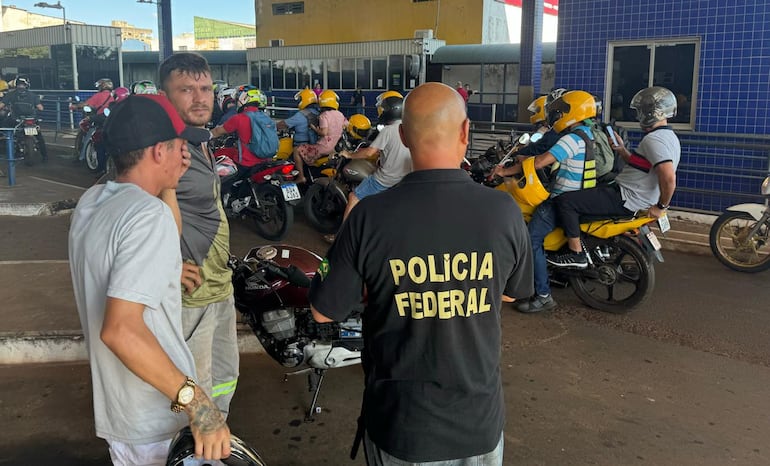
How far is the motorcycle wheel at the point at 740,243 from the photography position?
6988 mm

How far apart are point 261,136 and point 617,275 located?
176 inches

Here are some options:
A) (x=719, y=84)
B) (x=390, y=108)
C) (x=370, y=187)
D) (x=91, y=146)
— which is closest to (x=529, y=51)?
(x=719, y=84)

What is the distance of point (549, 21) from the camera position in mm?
33406

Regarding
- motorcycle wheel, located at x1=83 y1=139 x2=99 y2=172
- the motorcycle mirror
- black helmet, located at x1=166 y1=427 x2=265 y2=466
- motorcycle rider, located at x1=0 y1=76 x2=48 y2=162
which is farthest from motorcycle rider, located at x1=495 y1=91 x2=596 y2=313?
motorcycle rider, located at x1=0 y1=76 x2=48 y2=162

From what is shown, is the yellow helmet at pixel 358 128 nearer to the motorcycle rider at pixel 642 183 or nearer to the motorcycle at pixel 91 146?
the motorcycle rider at pixel 642 183

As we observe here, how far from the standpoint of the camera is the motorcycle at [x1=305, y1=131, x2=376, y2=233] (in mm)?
7801

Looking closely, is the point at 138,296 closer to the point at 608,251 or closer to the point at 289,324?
the point at 289,324

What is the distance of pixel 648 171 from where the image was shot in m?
5.52

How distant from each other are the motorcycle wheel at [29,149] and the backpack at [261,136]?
791 centimetres

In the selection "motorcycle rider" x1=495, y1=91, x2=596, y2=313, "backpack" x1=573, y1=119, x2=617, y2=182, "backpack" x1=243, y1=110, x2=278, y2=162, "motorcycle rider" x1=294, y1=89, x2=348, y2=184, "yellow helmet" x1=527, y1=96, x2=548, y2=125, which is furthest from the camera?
"motorcycle rider" x1=294, y1=89, x2=348, y2=184

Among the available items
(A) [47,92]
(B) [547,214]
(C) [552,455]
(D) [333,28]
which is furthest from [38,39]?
(C) [552,455]

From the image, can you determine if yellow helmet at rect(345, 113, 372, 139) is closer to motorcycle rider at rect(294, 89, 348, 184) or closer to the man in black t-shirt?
motorcycle rider at rect(294, 89, 348, 184)

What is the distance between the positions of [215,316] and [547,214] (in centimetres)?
351

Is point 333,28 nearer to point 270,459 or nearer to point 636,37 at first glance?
point 636,37
